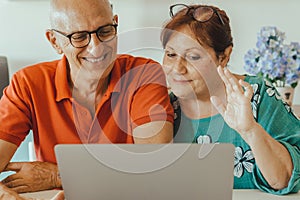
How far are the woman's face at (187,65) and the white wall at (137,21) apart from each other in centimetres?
100

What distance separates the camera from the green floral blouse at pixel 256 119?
1.58 metres

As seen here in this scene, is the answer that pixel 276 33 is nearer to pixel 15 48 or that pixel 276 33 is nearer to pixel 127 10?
pixel 127 10

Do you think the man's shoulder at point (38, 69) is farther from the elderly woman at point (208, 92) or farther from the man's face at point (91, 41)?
the elderly woman at point (208, 92)

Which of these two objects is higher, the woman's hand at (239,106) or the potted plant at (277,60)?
the woman's hand at (239,106)

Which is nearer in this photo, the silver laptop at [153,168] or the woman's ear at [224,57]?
the silver laptop at [153,168]

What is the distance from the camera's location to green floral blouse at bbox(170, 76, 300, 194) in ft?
5.18

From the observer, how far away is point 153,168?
1078 mm

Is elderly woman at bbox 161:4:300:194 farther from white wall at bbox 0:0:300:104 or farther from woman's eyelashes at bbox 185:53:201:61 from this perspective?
white wall at bbox 0:0:300:104

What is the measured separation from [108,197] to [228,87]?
51 centimetres

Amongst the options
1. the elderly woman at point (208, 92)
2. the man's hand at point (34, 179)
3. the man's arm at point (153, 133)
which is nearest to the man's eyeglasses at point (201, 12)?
the elderly woman at point (208, 92)

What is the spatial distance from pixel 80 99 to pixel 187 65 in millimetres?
360

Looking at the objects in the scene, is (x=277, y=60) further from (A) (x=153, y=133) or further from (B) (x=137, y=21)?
(A) (x=153, y=133)

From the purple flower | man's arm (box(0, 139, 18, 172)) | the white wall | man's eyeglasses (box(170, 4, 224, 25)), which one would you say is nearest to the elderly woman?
man's eyeglasses (box(170, 4, 224, 25))

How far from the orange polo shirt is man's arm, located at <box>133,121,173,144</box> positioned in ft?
0.06
